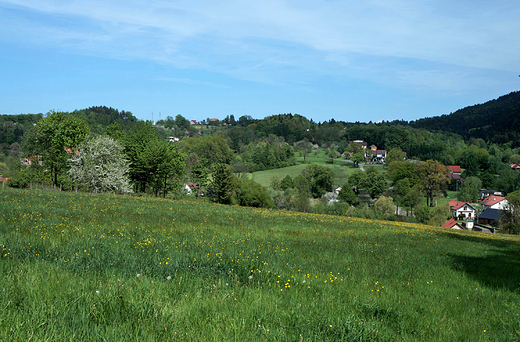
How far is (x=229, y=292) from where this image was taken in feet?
18.3

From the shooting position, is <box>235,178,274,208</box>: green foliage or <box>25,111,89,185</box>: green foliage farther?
<box>235,178,274,208</box>: green foliage

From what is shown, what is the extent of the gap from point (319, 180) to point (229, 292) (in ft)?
392

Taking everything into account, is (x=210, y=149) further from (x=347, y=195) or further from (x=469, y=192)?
(x=469, y=192)

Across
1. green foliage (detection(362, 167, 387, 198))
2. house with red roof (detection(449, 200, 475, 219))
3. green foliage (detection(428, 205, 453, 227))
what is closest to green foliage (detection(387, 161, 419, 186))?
green foliage (detection(362, 167, 387, 198))

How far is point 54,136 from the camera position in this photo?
1773 inches

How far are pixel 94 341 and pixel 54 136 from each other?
49.4m

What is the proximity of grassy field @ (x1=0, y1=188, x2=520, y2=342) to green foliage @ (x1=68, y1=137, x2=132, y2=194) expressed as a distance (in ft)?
123

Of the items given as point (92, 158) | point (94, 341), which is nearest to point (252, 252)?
point (94, 341)

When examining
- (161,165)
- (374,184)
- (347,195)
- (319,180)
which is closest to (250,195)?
(161,165)

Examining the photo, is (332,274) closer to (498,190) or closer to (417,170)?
(417,170)

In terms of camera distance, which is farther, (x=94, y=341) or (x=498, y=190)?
(x=498, y=190)

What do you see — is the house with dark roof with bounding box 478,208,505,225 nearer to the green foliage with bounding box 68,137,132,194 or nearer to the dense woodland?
the dense woodland

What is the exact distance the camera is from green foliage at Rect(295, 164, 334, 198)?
122312 mm

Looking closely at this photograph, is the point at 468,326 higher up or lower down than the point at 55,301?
lower down
